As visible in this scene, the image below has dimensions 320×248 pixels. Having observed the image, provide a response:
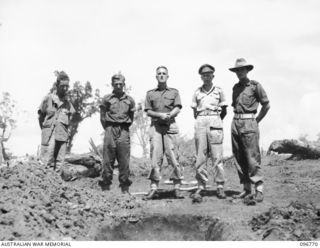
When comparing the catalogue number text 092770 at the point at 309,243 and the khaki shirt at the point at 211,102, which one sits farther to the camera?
the khaki shirt at the point at 211,102

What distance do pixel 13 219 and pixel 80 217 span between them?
1.09m

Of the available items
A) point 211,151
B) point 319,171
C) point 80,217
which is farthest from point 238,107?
point 319,171

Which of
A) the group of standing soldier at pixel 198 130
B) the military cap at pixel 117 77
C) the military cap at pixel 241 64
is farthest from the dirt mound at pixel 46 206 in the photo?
the military cap at pixel 241 64

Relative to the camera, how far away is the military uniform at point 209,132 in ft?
19.4

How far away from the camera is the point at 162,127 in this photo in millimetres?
6121

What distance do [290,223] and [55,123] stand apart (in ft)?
14.5

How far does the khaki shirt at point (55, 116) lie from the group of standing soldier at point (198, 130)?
19mm

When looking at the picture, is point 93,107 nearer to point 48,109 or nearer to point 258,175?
point 48,109

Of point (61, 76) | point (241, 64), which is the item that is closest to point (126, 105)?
point (61, 76)

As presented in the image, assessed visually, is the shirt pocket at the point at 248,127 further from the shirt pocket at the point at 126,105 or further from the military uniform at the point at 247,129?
the shirt pocket at the point at 126,105

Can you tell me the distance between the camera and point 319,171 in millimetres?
9109

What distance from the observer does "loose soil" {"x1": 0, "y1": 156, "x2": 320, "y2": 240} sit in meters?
4.23

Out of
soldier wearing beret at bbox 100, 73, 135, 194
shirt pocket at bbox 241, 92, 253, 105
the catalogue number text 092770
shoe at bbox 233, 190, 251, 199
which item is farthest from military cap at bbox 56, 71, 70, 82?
the catalogue number text 092770

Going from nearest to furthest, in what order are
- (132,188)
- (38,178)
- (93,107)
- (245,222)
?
(245,222) < (38,178) < (132,188) < (93,107)
